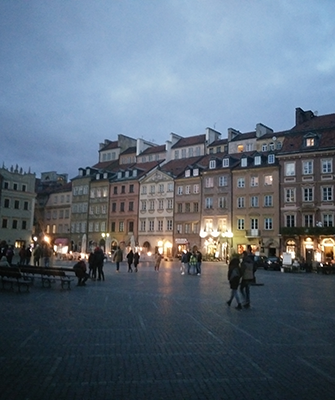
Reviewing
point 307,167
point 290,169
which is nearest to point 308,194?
point 307,167

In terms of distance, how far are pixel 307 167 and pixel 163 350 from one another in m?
46.1

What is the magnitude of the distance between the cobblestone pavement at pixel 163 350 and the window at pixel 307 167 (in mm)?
38303

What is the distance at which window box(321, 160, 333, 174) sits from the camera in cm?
4922

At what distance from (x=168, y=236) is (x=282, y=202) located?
1816 cm

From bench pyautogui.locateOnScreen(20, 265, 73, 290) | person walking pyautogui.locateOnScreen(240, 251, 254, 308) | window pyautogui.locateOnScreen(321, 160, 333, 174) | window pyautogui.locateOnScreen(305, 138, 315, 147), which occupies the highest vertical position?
window pyautogui.locateOnScreen(305, 138, 315, 147)

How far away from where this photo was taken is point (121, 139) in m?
80.2

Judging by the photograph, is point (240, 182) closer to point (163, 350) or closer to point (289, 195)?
point (289, 195)

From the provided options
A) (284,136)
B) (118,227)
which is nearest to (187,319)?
(284,136)

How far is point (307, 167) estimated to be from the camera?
50656 millimetres

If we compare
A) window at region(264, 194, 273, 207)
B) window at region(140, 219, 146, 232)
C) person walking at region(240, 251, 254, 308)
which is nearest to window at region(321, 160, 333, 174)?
window at region(264, 194, 273, 207)

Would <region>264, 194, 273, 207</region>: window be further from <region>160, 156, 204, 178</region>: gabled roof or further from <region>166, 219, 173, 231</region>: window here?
<region>166, 219, 173, 231</region>: window

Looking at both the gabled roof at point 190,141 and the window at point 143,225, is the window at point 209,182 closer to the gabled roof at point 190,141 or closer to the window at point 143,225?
the gabled roof at point 190,141

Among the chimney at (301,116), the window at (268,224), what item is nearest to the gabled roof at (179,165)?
the window at (268,224)

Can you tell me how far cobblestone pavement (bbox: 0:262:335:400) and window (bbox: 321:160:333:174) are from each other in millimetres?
37745
